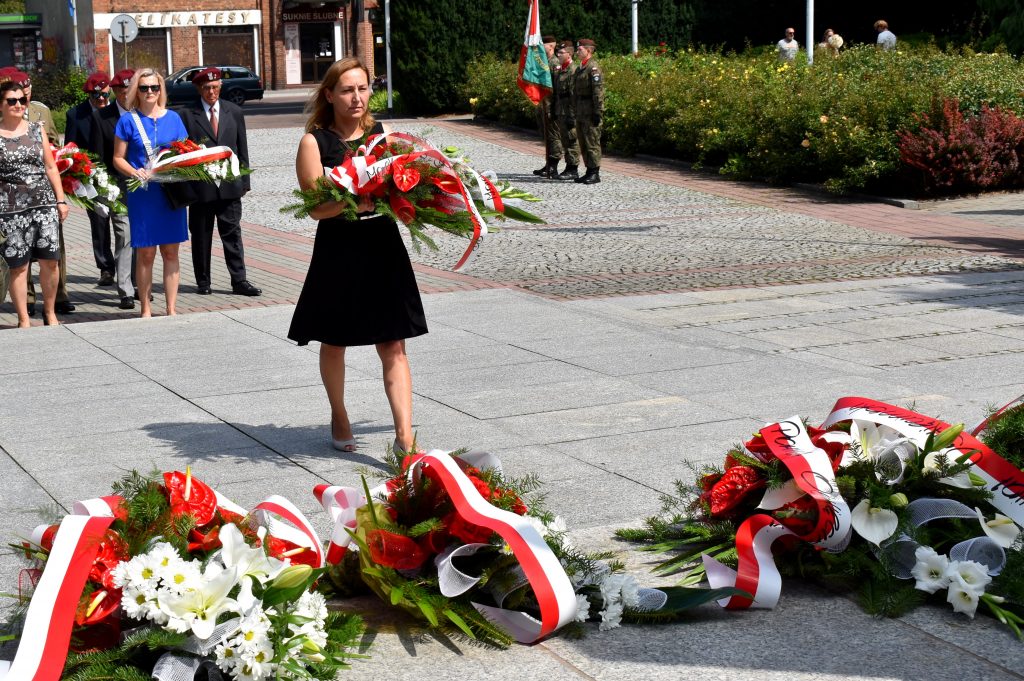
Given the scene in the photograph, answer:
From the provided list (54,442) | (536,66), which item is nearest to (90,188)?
(54,442)

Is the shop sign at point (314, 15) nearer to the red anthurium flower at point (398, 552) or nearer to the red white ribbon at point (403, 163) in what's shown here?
the red white ribbon at point (403, 163)

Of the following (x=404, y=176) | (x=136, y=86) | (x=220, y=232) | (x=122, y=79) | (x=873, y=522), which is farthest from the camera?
(x=220, y=232)

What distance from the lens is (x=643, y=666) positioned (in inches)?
139

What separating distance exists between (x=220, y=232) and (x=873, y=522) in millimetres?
7716

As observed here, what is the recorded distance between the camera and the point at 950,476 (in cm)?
419

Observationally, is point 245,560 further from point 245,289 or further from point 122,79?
point 122,79

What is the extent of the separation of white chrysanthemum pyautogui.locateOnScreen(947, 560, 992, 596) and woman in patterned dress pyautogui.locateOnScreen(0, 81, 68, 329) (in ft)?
23.1

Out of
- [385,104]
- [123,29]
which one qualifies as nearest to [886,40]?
[385,104]

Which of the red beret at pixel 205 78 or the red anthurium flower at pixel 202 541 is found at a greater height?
the red beret at pixel 205 78

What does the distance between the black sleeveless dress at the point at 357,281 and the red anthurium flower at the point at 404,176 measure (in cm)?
37

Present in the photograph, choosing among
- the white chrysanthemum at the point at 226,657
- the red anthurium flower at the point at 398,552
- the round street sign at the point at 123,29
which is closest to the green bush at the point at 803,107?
the round street sign at the point at 123,29

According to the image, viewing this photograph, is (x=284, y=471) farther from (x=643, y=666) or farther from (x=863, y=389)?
(x=863, y=389)

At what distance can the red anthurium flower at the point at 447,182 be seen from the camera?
5.41 meters

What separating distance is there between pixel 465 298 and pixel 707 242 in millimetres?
4293
